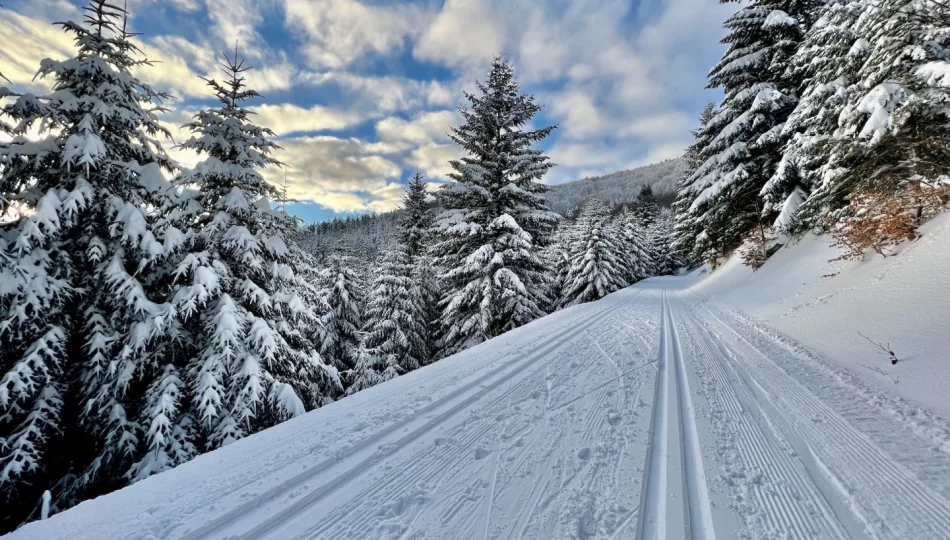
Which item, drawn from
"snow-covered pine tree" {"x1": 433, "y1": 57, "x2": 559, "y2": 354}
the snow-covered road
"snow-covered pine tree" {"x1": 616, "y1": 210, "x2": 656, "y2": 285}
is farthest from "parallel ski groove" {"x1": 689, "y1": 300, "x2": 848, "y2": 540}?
"snow-covered pine tree" {"x1": 616, "y1": 210, "x2": 656, "y2": 285}

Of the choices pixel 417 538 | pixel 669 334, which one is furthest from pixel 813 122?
pixel 417 538

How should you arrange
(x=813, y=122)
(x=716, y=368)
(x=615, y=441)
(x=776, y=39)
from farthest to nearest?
(x=776, y=39) → (x=813, y=122) → (x=716, y=368) → (x=615, y=441)

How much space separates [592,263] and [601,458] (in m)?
22.3

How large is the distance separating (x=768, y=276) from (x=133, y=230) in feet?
55.6

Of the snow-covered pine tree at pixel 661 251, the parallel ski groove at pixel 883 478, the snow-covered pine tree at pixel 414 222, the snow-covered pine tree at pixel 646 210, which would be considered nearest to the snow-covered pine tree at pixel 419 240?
the snow-covered pine tree at pixel 414 222

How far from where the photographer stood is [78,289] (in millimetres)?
5457

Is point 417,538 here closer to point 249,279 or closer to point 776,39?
point 249,279

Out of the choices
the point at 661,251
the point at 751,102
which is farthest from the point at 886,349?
the point at 661,251

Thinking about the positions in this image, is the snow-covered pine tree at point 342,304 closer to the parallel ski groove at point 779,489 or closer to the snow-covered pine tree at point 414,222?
the snow-covered pine tree at point 414,222

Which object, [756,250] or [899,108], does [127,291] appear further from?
[756,250]

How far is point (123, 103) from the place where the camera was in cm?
589

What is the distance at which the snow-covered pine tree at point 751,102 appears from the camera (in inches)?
526

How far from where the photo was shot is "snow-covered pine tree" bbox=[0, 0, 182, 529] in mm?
4727

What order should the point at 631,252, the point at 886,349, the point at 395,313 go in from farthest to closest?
1. the point at 631,252
2. the point at 395,313
3. the point at 886,349
